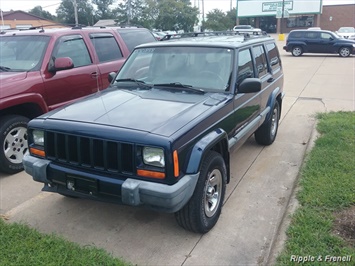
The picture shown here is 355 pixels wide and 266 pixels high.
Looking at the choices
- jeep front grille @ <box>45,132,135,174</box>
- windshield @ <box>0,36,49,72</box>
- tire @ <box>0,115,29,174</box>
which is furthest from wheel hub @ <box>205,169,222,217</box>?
windshield @ <box>0,36,49,72</box>

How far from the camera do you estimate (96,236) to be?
11.0 ft

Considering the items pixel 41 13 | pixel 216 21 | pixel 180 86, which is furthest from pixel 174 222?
pixel 41 13

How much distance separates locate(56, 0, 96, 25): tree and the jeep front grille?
57.6m

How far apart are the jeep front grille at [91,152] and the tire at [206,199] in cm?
65

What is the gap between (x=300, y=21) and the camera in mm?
55531

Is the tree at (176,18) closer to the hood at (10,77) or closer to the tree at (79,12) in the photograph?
the tree at (79,12)

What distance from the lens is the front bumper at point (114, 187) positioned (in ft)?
9.03

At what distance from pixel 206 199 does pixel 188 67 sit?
1.62 meters

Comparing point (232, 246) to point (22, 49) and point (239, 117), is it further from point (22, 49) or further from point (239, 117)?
point (22, 49)

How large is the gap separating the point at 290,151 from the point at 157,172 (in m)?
3.49

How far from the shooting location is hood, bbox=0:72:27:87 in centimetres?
455

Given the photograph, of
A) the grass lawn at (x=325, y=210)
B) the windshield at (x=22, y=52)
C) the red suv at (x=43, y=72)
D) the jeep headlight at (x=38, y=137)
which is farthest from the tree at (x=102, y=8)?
the jeep headlight at (x=38, y=137)

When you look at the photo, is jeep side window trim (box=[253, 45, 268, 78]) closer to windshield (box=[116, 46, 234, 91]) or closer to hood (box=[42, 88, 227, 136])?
windshield (box=[116, 46, 234, 91])

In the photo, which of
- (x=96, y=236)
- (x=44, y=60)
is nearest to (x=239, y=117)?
(x=96, y=236)
